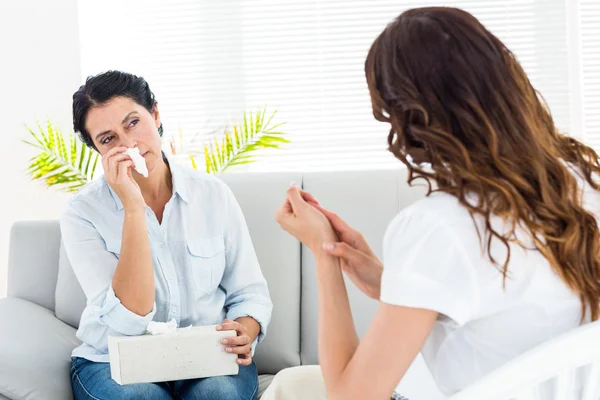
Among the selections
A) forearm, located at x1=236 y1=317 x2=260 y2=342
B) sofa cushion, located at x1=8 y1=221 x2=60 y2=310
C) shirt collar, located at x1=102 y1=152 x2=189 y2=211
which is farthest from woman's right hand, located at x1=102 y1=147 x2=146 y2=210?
sofa cushion, located at x1=8 y1=221 x2=60 y2=310

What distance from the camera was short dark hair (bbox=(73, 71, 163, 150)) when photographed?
79.3 inches

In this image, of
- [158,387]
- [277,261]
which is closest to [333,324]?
[158,387]

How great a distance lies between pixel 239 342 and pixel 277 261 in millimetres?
562

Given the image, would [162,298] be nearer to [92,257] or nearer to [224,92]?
[92,257]

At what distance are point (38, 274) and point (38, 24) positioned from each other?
1.53 m

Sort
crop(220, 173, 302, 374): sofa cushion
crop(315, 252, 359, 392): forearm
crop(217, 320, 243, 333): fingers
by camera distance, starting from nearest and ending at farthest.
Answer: crop(315, 252, 359, 392): forearm → crop(217, 320, 243, 333): fingers → crop(220, 173, 302, 374): sofa cushion

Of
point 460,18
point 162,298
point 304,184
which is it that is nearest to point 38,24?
point 304,184

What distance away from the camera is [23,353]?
1.87m

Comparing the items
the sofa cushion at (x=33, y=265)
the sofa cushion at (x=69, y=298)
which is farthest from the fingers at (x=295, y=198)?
the sofa cushion at (x=33, y=265)

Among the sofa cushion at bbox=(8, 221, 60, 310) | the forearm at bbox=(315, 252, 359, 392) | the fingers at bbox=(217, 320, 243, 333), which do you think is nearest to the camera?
the forearm at bbox=(315, 252, 359, 392)

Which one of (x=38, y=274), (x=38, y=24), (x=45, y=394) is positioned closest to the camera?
(x=45, y=394)

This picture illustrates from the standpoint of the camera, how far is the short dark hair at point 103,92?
201 centimetres

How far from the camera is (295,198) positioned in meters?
1.24

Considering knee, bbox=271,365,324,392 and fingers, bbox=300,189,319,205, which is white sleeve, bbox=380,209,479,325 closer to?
fingers, bbox=300,189,319,205
